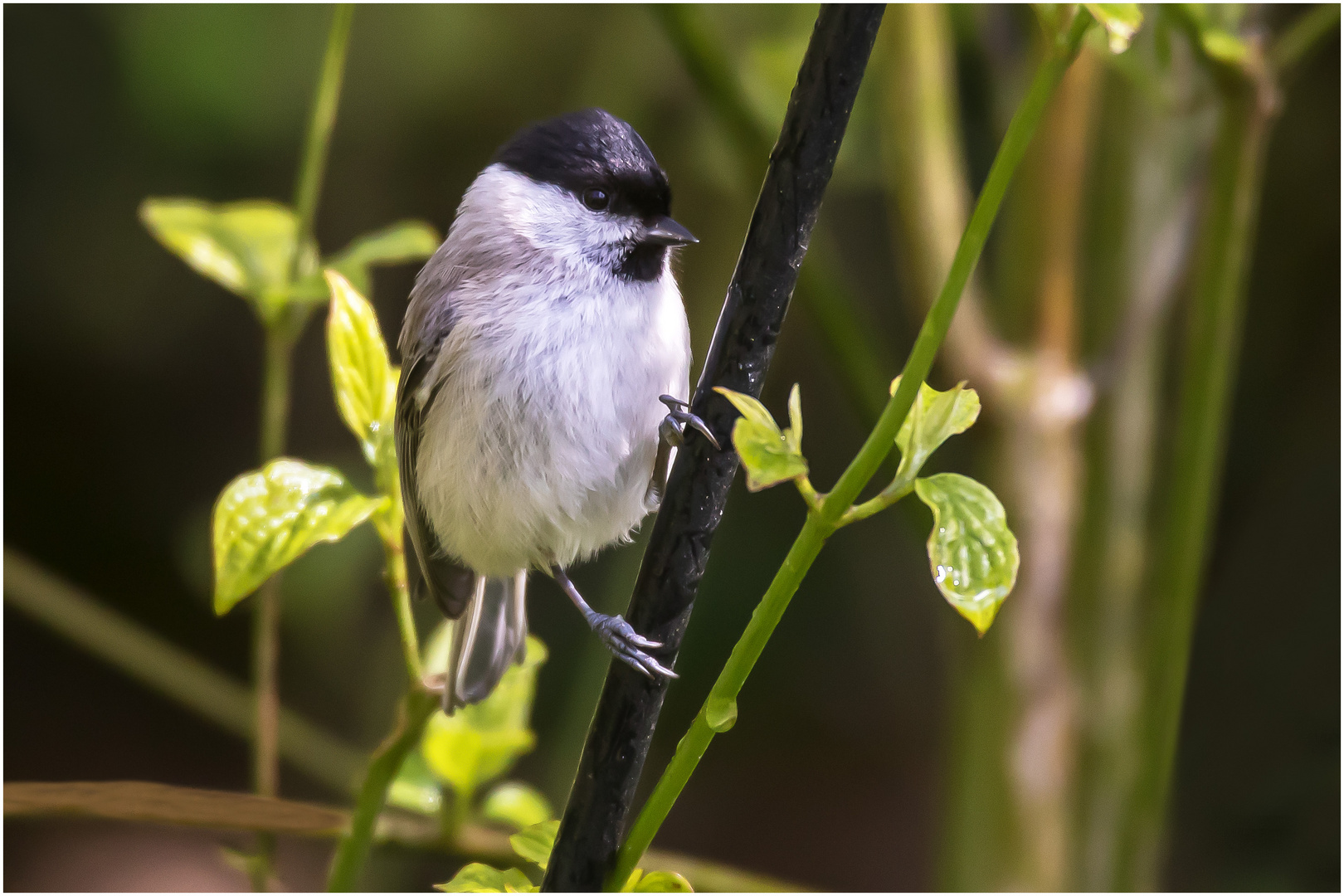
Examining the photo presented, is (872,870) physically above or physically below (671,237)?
below

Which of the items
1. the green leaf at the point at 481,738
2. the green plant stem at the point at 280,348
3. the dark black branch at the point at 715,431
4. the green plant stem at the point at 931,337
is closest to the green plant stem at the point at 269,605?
the green plant stem at the point at 280,348

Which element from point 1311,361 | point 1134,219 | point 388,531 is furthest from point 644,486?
point 1311,361

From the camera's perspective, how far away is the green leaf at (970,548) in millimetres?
339

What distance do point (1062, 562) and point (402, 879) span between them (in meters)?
1.02

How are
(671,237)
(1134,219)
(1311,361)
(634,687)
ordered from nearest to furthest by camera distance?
(634,687) < (671,237) < (1134,219) < (1311,361)

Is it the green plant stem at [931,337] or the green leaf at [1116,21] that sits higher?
the green leaf at [1116,21]

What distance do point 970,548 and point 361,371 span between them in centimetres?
37

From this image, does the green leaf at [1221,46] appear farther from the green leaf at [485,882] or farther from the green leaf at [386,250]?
the green leaf at [485,882]

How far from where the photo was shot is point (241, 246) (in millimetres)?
694

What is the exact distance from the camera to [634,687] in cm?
44

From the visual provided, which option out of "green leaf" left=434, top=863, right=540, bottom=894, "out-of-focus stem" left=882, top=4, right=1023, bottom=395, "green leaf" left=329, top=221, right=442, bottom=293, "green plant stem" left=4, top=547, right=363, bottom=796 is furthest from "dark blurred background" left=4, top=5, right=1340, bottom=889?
"green leaf" left=434, top=863, right=540, bottom=894

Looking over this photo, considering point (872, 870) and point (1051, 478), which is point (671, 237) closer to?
point (1051, 478)

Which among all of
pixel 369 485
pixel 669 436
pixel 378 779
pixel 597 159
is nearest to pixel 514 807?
pixel 378 779

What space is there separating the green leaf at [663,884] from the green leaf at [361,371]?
261mm
